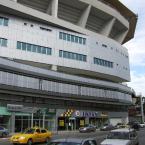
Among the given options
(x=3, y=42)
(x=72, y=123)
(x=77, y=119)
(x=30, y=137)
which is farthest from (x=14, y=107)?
(x=30, y=137)

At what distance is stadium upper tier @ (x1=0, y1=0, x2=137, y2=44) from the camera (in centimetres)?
6444

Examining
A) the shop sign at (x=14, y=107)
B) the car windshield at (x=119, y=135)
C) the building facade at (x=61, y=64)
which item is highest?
the building facade at (x=61, y=64)

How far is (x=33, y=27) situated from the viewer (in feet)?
217

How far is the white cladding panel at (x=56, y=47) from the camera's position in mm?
62188

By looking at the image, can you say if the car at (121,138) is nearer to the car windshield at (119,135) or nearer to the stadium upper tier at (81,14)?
the car windshield at (119,135)

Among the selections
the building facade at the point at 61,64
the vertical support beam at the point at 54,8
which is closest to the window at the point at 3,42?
the building facade at the point at 61,64

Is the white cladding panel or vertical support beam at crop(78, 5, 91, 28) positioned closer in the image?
the white cladding panel

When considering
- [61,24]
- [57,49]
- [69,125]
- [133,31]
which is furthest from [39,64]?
[133,31]

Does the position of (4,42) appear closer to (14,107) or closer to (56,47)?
(56,47)

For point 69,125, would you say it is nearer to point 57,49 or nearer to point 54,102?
point 54,102

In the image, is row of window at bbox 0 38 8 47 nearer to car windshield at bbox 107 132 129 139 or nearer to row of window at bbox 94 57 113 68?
row of window at bbox 94 57 113 68

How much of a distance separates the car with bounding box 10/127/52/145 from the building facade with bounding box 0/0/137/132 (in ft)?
73.8

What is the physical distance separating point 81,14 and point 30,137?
5272cm

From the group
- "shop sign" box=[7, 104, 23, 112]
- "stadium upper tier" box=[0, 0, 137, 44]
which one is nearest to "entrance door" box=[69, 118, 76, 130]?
"shop sign" box=[7, 104, 23, 112]
